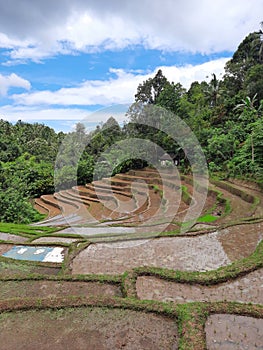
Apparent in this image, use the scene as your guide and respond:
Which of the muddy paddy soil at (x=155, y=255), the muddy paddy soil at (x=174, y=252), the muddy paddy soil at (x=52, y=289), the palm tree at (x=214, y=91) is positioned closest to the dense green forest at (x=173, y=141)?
the palm tree at (x=214, y=91)

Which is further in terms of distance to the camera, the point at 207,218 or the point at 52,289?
the point at 207,218

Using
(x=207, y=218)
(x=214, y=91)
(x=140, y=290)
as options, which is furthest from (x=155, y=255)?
(x=214, y=91)

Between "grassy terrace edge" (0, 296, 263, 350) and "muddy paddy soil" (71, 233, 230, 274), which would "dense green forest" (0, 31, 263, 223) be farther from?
"grassy terrace edge" (0, 296, 263, 350)

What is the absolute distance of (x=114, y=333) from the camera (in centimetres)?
312

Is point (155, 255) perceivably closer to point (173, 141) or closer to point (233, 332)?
point (233, 332)

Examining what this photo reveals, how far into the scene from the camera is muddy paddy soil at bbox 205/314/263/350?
2.90 m

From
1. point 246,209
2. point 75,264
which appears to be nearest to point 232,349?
point 75,264

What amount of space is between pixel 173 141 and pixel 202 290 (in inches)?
672

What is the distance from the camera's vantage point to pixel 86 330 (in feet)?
10.5

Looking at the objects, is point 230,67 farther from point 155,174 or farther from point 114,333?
point 114,333

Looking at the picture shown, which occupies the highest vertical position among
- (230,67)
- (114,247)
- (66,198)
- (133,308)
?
(230,67)

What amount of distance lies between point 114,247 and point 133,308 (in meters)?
3.18

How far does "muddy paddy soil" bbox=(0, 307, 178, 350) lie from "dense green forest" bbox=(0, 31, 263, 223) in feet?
34.5

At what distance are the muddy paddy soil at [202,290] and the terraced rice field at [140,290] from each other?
2cm
